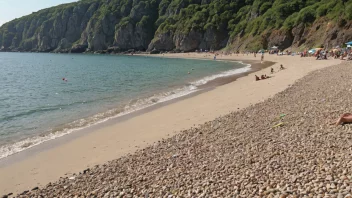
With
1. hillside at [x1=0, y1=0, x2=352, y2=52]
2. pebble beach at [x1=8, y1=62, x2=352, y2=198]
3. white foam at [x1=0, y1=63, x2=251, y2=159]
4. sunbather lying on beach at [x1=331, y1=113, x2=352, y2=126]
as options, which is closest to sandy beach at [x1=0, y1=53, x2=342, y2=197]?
pebble beach at [x1=8, y1=62, x2=352, y2=198]

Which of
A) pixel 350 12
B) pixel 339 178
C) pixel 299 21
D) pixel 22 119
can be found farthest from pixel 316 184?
pixel 299 21

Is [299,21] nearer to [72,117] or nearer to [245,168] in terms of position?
[72,117]

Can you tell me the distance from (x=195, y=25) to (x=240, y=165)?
384 feet

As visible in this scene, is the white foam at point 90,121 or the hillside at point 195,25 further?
the hillside at point 195,25

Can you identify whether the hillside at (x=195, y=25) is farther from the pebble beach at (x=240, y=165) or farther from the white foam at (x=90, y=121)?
the pebble beach at (x=240, y=165)

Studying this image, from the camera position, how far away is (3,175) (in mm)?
9445

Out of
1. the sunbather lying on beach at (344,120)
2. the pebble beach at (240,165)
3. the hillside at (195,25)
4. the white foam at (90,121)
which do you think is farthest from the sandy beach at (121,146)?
the hillside at (195,25)

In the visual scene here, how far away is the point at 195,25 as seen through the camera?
120 metres

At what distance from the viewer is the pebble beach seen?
19.2ft

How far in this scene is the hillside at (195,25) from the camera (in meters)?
71.2

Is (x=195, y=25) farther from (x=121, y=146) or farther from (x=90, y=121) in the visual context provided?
(x=121, y=146)

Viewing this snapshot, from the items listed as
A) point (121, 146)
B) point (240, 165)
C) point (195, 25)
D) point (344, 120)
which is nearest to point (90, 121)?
point (121, 146)

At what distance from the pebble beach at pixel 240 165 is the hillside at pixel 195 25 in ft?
199

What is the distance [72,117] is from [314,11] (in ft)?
243
